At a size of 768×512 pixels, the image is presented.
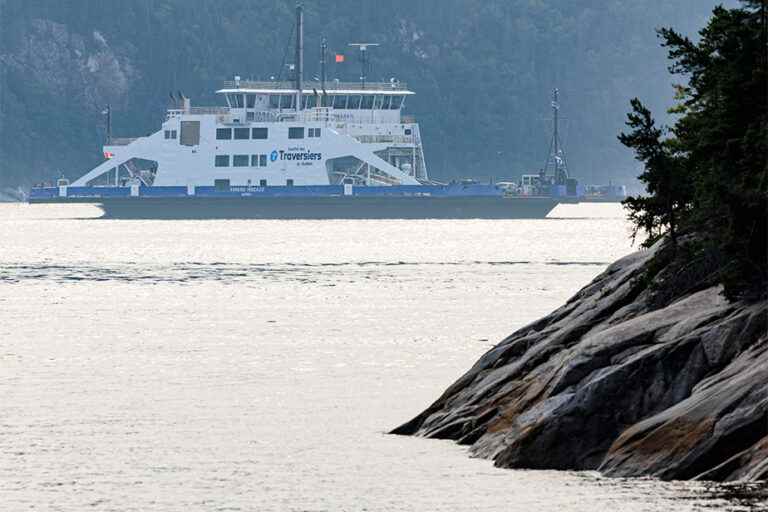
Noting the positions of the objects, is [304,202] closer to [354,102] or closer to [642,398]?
[354,102]

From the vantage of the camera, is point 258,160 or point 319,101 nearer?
point 258,160

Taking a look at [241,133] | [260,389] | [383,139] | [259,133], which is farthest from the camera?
[383,139]

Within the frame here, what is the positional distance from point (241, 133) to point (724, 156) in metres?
99.1

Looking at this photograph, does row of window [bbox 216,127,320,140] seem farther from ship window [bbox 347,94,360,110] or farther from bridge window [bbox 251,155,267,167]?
ship window [bbox 347,94,360,110]

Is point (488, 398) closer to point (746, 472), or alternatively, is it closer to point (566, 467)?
point (566, 467)

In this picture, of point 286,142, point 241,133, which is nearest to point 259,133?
point 241,133

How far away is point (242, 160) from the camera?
11631 centimetres

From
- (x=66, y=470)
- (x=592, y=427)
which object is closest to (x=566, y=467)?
(x=592, y=427)

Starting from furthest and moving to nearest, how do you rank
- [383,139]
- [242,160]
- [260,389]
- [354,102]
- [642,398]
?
1. [354,102]
2. [383,139]
3. [242,160]
4. [260,389]
5. [642,398]

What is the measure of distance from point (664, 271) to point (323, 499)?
220 inches

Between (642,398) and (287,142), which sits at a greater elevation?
(287,142)

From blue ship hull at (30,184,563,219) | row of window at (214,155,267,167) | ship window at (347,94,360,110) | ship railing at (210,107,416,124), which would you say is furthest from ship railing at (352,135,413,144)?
row of window at (214,155,267,167)

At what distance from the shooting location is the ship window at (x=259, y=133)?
115 metres

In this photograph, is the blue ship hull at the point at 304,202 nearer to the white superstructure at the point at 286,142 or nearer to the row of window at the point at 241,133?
the white superstructure at the point at 286,142
